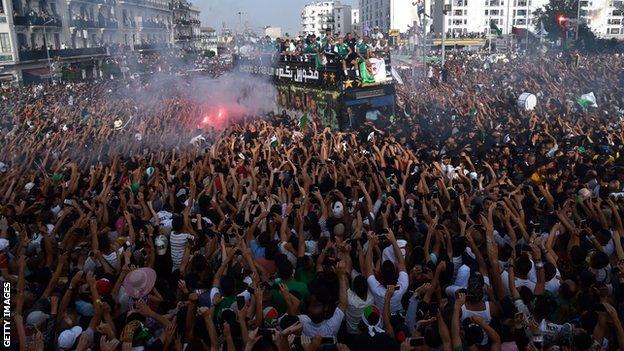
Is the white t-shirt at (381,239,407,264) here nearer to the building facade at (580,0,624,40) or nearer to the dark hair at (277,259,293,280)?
the dark hair at (277,259,293,280)

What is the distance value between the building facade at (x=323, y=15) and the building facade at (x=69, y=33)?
9649 centimetres

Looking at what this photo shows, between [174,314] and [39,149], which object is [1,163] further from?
[174,314]

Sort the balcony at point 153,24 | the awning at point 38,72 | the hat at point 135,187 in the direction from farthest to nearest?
1. the balcony at point 153,24
2. the awning at point 38,72
3. the hat at point 135,187

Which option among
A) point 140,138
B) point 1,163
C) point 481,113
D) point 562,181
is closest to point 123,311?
point 562,181

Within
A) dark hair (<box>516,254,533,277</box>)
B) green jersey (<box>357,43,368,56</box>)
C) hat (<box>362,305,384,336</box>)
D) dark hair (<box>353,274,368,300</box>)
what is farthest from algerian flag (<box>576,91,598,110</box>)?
hat (<box>362,305,384,336</box>)

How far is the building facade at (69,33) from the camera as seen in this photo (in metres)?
36.6

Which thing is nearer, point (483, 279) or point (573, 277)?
point (483, 279)

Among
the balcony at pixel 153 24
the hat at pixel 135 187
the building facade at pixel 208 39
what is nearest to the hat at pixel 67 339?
the hat at pixel 135 187

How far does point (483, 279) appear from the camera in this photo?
443cm

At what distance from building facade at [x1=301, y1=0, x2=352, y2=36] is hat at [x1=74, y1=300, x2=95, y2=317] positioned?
472 feet

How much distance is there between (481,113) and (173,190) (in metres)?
9.53

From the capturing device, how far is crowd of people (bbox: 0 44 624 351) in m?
3.82

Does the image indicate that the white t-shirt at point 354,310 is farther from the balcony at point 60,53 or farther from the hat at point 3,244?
the balcony at point 60,53

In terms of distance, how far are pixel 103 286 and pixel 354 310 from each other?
2123mm
